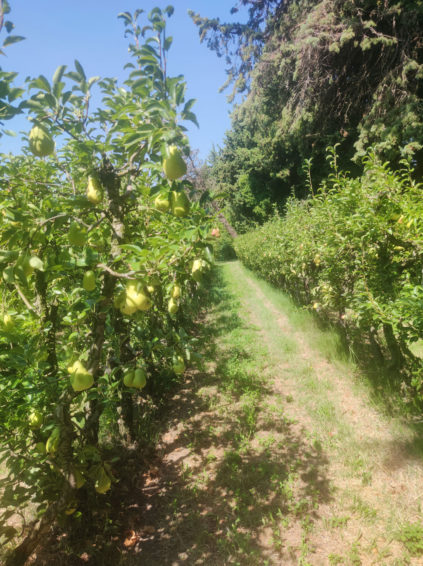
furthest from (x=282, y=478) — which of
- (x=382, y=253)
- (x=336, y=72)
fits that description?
(x=336, y=72)

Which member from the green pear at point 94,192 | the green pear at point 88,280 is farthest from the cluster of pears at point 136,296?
the green pear at point 94,192

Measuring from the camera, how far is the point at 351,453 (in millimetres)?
2871

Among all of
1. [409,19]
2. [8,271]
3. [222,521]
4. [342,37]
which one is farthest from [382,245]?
[409,19]

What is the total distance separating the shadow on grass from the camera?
2.18m

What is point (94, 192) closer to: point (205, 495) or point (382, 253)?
point (205, 495)

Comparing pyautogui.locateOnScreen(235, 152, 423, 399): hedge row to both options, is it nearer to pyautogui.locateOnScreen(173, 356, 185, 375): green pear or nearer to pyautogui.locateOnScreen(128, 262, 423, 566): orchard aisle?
pyautogui.locateOnScreen(128, 262, 423, 566): orchard aisle

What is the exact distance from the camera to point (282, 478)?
2762 mm

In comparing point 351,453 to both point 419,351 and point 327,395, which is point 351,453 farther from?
point 419,351

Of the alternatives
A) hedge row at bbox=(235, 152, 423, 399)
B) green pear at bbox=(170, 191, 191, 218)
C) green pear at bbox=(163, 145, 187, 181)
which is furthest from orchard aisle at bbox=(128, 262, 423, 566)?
green pear at bbox=(163, 145, 187, 181)

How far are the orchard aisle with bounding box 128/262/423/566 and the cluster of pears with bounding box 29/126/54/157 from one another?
115 inches

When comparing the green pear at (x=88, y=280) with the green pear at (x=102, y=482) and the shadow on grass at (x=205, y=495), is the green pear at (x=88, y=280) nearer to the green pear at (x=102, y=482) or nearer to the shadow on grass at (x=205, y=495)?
the green pear at (x=102, y=482)

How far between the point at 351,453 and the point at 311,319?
12.2 feet

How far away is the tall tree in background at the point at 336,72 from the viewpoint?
303 inches

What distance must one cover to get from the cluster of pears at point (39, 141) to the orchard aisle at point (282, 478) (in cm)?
291
